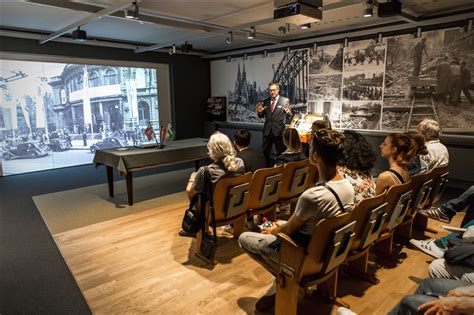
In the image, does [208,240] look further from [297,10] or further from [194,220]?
[297,10]

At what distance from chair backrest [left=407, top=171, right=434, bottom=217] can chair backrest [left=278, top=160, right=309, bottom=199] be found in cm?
105

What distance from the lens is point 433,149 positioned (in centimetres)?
319

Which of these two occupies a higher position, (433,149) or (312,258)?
(433,149)

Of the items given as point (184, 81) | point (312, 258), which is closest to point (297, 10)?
point (312, 258)

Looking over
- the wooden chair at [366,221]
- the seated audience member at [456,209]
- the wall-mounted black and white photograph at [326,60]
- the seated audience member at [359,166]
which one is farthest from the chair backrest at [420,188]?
the wall-mounted black and white photograph at [326,60]

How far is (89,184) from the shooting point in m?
5.44

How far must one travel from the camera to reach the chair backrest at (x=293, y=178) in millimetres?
3201

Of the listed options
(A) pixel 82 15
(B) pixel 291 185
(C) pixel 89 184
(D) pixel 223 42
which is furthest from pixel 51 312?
(D) pixel 223 42

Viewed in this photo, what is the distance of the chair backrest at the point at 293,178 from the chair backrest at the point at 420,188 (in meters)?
1.05

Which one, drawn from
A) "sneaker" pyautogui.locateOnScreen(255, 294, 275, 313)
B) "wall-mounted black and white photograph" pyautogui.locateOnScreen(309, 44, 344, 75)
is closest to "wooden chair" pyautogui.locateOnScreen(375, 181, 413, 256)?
"sneaker" pyautogui.locateOnScreen(255, 294, 275, 313)

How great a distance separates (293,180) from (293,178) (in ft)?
0.08

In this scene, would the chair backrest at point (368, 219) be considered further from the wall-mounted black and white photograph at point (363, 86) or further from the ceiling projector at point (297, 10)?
the wall-mounted black and white photograph at point (363, 86)

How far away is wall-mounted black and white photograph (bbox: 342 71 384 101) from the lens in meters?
5.61

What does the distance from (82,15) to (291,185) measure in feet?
13.4
